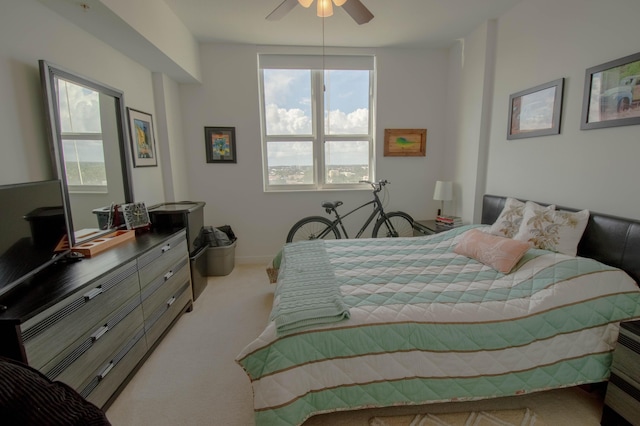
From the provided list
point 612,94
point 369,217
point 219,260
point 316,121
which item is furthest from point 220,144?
point 612,94

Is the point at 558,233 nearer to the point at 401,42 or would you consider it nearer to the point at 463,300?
the point at 463,300

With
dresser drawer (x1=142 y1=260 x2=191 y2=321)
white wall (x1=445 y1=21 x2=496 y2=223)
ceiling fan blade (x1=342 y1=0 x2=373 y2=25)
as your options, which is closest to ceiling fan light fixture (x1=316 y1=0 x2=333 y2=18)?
ceiling fan blade (x1=342 y1=0 x2=373 y2=25)

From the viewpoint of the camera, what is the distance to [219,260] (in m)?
3.49

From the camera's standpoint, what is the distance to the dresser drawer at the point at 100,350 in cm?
135

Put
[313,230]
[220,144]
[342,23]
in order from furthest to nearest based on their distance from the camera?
[313,230] → [220,144] → [342,23]

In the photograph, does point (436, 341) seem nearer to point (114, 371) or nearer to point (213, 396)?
point (213, 396)

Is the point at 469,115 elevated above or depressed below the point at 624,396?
above

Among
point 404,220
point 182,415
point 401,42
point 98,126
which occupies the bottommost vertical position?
point 182,415

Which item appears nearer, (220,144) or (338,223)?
(220,144)

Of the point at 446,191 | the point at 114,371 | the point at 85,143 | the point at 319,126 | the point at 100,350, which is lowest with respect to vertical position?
the point at 114,371

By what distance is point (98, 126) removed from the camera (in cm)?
217

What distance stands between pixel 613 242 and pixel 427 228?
1784mm

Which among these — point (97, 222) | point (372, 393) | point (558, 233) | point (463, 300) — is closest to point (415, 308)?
point (463, 300)

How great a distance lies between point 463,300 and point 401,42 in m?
3.25
